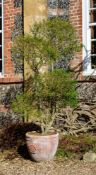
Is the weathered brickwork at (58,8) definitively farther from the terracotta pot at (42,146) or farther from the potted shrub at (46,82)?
the terracotta pot at (42,146)

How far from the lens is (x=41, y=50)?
29.6 ft

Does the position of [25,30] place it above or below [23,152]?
above

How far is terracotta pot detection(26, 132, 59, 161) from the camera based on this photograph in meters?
8.70

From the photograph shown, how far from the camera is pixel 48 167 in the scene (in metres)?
8.42

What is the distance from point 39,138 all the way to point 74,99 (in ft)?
3.81

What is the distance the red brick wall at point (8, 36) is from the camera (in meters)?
12.1

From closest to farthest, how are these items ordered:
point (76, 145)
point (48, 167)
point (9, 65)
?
1. point (48, 167)
2. point (76, 145)
3. point (9, 65)

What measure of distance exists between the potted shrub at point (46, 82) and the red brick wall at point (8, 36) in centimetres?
269

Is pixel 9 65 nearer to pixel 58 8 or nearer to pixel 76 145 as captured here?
pixel 58 8

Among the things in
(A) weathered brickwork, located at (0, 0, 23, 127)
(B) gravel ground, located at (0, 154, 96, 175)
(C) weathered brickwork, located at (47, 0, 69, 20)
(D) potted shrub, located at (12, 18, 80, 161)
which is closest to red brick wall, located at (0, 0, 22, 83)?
(A) weathered brickwork, located at (0, 0, 23, 127)

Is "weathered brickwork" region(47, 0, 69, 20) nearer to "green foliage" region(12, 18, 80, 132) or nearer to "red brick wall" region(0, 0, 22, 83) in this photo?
"red brick wall" region(0, 0, 22, 83)

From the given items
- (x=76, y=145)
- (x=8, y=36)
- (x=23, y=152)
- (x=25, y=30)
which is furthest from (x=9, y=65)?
(x=76, y=145)

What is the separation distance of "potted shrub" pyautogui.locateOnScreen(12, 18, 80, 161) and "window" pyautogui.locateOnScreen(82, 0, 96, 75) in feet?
6.22

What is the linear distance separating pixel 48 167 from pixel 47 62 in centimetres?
222
